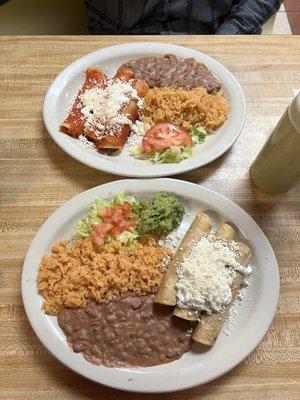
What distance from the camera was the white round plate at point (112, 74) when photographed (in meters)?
1.58

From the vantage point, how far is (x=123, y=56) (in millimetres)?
1908

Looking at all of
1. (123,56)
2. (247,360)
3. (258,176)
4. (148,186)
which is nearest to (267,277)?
(247,360)

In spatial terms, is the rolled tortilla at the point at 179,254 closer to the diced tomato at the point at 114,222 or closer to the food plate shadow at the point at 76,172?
the diced tomato at the point at 114,222

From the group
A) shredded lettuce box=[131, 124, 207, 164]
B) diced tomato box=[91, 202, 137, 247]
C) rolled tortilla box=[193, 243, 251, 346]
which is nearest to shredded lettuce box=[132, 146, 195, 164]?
shredded lettuce box=[131, 124, 207, 164]

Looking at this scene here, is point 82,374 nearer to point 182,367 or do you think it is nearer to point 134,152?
point 182,367

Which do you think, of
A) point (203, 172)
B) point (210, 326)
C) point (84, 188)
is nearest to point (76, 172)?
point (84, 188)

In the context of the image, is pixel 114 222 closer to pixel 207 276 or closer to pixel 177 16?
pixel 207 276

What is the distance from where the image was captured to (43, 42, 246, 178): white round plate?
62.3 inches

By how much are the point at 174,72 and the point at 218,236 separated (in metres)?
0.77

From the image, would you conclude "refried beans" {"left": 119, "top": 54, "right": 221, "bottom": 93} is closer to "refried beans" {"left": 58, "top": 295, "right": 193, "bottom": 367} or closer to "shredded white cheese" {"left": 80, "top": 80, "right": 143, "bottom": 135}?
"shredded white cheese" {"left": 80, "top": 80, "right": 143, "bottom": 135}

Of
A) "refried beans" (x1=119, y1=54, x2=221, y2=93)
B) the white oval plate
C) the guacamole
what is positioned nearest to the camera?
the white oval plate

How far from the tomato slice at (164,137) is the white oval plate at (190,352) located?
0.56 feet

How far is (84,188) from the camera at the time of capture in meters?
1.59

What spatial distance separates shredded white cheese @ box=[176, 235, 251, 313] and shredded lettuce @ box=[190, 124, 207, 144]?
498 mm
